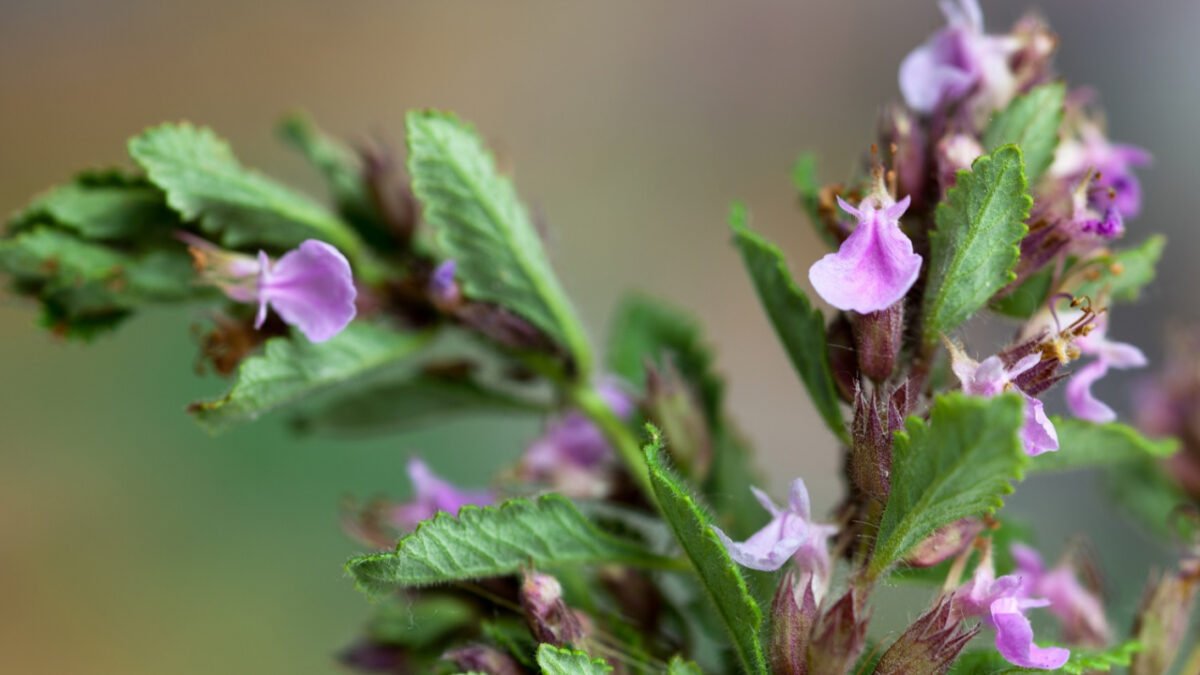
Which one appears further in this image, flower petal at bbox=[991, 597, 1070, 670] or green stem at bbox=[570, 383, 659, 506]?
A: green stem at bbox=[570, 383, 659, 506]

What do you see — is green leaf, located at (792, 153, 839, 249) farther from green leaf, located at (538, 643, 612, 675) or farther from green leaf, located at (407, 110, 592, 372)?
green leaf, located at (538, 643, 612, 675)

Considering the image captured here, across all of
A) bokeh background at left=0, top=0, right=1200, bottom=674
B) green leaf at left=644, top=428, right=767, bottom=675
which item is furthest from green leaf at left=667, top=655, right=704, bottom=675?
bokeh background at left=0, top=0, right=1200, bottom=674

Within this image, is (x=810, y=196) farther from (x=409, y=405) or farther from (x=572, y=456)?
(x=409, y=405)

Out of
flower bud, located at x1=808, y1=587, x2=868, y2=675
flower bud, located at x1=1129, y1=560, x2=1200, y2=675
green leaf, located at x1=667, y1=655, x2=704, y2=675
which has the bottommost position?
flower bud, located at x1=1129, y1=560, x2=1200, y2=675

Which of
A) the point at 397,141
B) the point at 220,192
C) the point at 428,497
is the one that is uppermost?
the point at 397,141

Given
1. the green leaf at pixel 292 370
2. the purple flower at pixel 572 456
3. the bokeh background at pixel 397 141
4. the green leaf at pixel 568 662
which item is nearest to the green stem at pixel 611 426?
the purple flower at pixel 572 456

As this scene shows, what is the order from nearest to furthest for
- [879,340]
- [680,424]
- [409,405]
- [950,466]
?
[950,466]
[879,340]
[680,424]
[409,405]

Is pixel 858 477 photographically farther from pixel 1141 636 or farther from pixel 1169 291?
pixel 1169 291

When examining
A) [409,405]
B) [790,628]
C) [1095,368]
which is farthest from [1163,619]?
[409,405]
